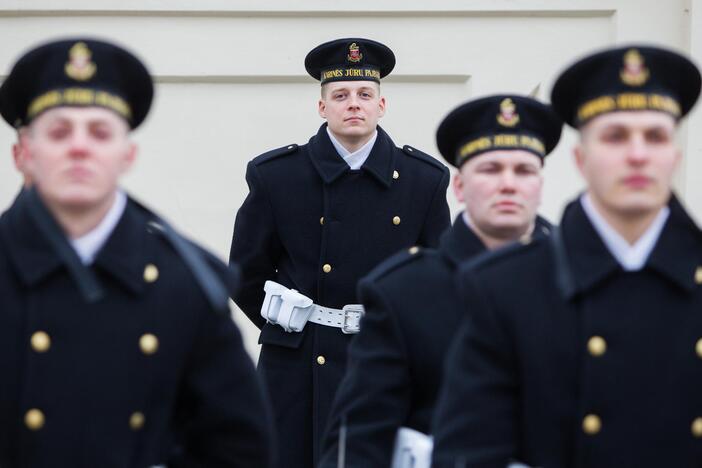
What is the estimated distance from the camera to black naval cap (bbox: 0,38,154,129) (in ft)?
16.2

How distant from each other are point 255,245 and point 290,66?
1301 mm

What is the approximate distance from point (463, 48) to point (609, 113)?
13.9 feet

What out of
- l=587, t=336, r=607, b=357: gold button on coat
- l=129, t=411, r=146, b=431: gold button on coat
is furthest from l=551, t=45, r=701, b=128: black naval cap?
l=129, t=411, r=146, b=431: gold button on coat

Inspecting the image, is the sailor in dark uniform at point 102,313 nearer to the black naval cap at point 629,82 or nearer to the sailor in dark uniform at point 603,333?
the sailor in dark uniform at point 603,333

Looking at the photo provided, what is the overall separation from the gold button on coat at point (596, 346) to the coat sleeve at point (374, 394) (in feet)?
3.44

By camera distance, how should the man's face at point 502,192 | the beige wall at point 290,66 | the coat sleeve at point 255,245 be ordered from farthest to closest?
the beige wall at point 290,66, the coat sleeve at point 255,245, the man's face at point 502,192

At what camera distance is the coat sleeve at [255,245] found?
801cm

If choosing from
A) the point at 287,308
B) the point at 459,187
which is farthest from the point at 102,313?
the point at 287,308

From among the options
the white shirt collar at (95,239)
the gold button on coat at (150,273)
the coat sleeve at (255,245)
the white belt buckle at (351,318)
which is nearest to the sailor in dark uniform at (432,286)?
the gold button on coat at (150,273)

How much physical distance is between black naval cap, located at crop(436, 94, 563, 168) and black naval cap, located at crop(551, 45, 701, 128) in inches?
39.6

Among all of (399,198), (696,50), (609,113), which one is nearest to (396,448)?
(609,113)

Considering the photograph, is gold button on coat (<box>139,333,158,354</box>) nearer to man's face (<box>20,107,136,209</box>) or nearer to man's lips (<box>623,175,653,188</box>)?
man's face (<box>20,107,136,209</box>)

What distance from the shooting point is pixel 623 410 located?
4777 millimetres

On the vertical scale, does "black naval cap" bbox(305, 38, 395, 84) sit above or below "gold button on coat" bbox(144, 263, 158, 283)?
above
